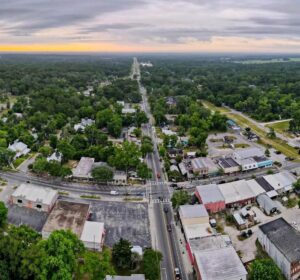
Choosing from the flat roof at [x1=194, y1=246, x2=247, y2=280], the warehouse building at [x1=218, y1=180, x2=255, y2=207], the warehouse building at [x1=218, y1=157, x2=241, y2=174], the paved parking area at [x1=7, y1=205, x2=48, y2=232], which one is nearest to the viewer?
the flat roof at [x1=194, y1=246, x2=247, y2=280]

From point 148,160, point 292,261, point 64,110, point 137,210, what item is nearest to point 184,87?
point 64,110

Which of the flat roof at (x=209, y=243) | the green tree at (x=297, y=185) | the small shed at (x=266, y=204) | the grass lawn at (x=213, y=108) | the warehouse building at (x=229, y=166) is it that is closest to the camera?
the flat roof at (x=209, y=243)

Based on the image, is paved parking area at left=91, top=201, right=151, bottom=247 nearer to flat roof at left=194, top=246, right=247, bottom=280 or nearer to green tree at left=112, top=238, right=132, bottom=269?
green tree at left=112, top=238, right=132, bottom=269

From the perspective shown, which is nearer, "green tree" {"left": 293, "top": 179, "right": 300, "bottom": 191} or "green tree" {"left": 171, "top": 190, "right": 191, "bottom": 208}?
"green tree" {"left": 171, "top": 190, "right": 191, "bottom": 208}

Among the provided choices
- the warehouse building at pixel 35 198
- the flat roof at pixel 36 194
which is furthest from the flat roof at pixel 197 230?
the flat roof at pixel 36 194

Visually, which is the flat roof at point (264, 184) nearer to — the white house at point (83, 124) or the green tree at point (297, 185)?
the green tree at point (297, 185)

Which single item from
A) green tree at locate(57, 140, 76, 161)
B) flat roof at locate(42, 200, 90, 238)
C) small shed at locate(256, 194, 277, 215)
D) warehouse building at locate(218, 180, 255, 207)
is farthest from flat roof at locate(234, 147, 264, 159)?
green tree at locate(57, 140, 76, 161)

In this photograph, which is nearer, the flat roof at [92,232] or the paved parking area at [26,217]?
the flat roof at [92,232]

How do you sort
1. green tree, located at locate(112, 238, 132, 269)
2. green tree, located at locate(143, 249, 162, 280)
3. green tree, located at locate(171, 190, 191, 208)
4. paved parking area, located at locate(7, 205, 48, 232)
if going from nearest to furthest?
green tree, located at locate(143, 249, 162, 280) → green tree, located at locate(112, 238, 132, 269) → paved parking area, located at locate(7, 205, 48, 232) → green tree, located at locate(171, 190, 191, 208)
